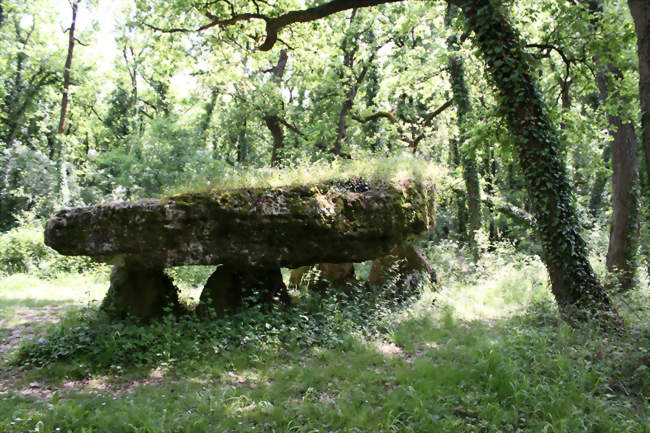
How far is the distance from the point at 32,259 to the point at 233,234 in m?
9.73

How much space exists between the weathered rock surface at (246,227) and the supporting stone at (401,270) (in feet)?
4.58

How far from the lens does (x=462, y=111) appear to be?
13219 millimetres

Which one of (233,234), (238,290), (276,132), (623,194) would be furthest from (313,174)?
(276,132)

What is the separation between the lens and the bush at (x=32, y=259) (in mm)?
11953

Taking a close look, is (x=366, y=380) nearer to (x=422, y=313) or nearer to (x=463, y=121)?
(x=422, y=313)

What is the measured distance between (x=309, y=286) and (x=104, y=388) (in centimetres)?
454

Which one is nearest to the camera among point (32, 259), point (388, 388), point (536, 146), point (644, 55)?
point (644, 55)

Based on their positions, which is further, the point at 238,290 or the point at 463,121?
the point at 463,121

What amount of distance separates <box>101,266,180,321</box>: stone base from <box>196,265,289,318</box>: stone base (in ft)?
1.92

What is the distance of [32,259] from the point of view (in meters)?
12.2

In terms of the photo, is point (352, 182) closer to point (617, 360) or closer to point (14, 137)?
point (617, 360)

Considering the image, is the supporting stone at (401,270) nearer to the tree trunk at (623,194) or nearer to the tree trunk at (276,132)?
the tree trunk at (623,194)

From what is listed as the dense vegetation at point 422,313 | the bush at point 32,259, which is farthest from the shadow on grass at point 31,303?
the bush at point 32,259

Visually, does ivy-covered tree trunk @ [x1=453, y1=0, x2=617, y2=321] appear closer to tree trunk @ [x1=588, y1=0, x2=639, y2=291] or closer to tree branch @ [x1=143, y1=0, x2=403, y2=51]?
tree branch @ [x1=143, y1=0, x2=403, y2=51]
